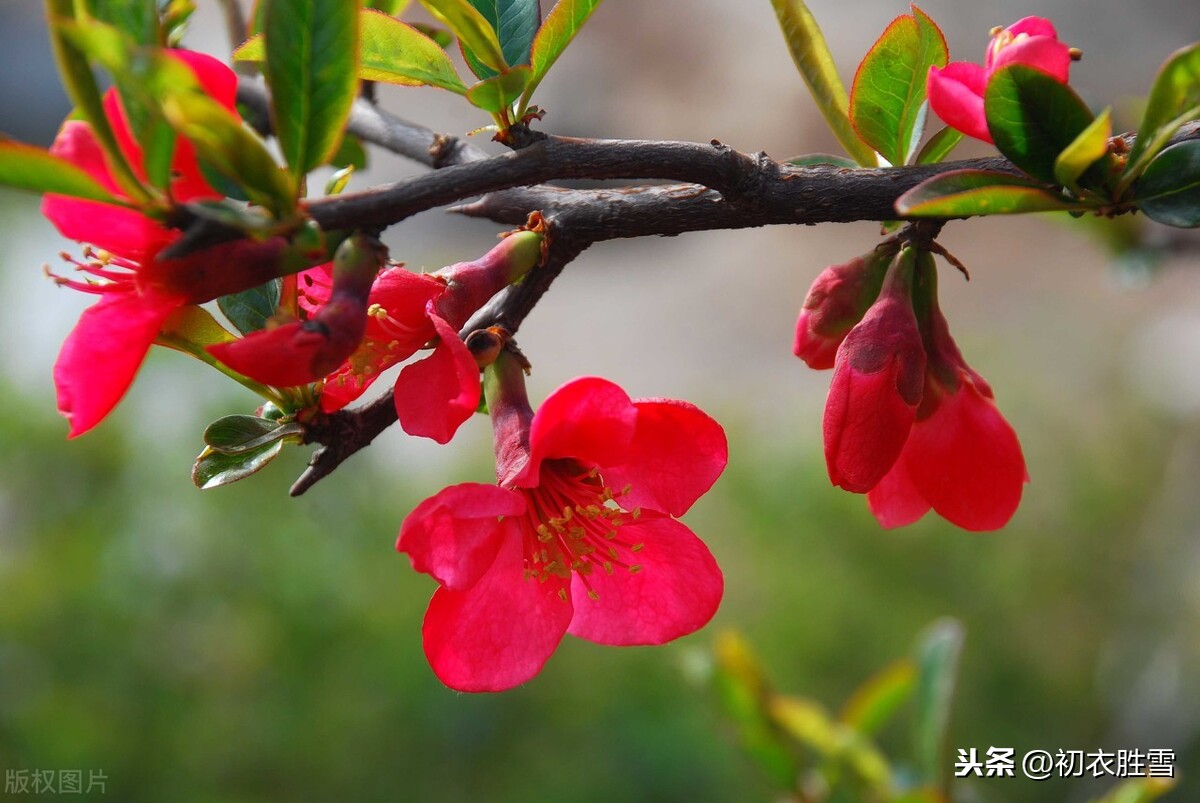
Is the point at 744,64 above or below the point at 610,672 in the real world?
above

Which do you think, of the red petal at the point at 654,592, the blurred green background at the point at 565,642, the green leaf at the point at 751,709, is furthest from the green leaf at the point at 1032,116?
the blurred green background at the point at 565,642

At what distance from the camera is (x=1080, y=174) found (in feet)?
1.37

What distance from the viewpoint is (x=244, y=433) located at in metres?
0.46

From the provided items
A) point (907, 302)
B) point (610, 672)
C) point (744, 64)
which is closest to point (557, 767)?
point (610, 672)

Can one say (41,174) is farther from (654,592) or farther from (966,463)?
(966,463)

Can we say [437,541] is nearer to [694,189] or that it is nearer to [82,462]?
[694,189]

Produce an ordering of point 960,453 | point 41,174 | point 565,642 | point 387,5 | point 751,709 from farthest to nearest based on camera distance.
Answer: point 565,642 → point 751,709 → point 387,5 → point 960,453 → point 41,174

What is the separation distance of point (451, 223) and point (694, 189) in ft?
14.8

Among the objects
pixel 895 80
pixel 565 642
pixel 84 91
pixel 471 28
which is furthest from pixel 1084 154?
pixel 565 642

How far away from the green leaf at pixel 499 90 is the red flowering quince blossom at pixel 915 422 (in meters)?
0.19

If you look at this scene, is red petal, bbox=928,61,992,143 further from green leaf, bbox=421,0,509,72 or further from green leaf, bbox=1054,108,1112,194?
green leaf, bbox=421,0,509,72

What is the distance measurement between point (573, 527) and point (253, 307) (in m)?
0.19

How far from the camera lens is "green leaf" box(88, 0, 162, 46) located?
13.2 inches

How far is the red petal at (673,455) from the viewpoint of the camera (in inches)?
17.9
